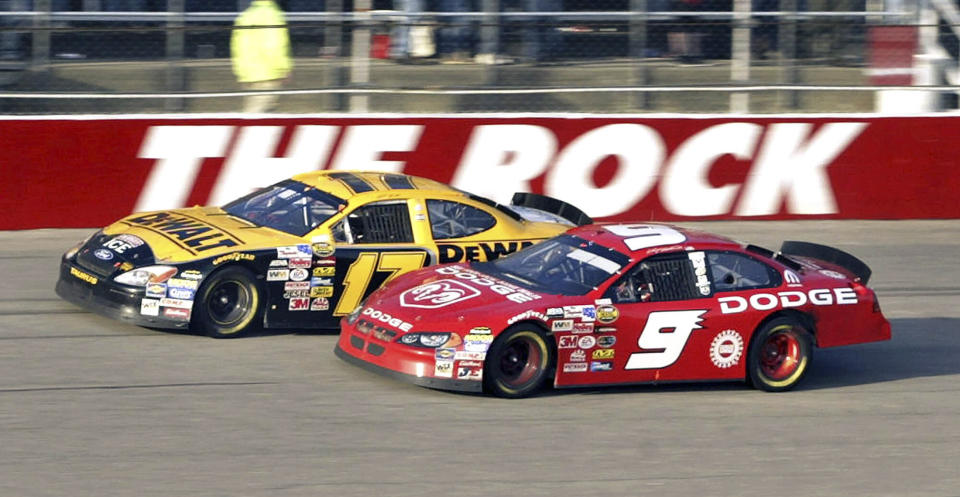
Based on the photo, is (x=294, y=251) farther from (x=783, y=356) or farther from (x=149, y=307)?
(x=783, y=356)

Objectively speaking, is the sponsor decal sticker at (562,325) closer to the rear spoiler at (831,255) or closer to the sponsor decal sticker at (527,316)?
the sponsor decal sticker at (527,316)

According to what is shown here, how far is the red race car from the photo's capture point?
28.4 ft

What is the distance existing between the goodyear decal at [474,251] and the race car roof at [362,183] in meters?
0.55

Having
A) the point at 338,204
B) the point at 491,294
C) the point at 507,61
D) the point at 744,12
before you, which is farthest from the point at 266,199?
the point at 744,12

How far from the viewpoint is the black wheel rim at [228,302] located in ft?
33.1

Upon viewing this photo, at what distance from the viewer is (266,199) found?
36.9ft

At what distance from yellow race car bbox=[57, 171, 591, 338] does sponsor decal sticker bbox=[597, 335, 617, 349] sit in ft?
7.37

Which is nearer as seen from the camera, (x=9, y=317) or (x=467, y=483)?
(x=467, y=483)

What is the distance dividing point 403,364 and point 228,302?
2158 mm

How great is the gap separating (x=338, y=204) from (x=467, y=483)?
13.8 ft

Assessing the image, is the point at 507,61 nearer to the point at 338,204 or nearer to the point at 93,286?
the point at 338,204

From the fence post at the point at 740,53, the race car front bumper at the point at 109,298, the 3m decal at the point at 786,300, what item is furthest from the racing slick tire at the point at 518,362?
the fence post at the point at 740,53

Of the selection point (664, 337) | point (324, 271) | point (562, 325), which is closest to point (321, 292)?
point (324, 271)

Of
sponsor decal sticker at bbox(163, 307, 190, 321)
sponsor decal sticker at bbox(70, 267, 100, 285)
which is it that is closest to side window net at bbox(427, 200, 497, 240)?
sponsor decal sticker at bbox(163, 307, 190, 321)
